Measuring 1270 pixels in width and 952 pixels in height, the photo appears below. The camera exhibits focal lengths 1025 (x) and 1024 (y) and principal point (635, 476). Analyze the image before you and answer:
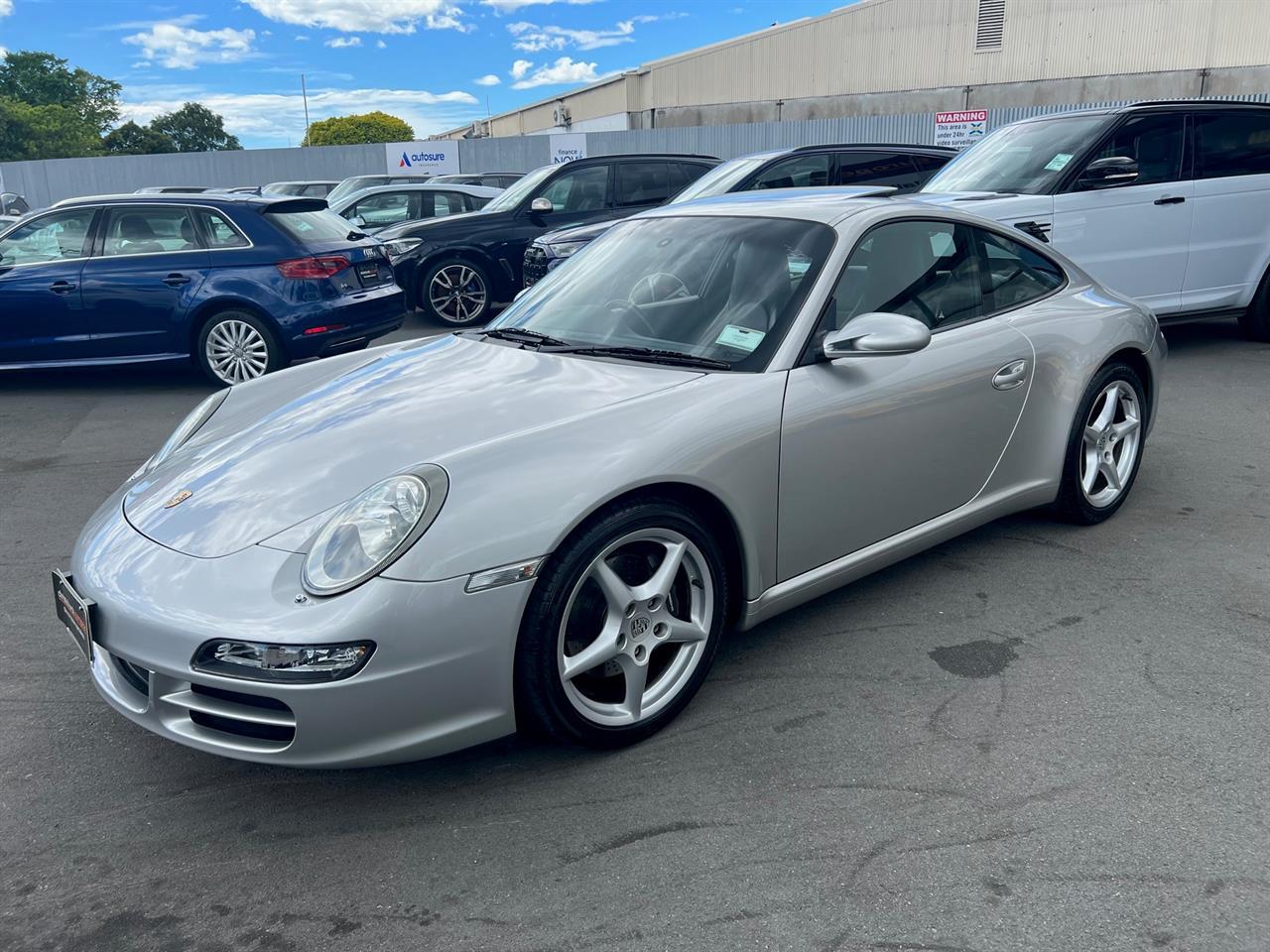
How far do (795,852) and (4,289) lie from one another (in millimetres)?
8001

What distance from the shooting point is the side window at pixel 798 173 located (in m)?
9.28

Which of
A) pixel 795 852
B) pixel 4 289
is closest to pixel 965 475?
pixel 795 852

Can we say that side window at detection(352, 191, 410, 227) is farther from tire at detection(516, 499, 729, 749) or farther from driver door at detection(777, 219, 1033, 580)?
tire at detection(516, 499, 729, 749)

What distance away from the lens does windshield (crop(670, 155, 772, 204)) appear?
914 centimetres

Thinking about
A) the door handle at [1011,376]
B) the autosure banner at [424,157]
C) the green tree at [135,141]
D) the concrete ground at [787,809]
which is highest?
the green tree at [135,141]

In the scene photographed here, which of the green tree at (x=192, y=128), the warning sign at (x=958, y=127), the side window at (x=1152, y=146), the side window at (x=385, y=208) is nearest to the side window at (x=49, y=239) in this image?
the side window at (x=385, y=208)

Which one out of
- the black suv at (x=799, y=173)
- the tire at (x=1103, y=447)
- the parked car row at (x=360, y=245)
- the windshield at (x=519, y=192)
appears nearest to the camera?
the tire at (x=1103, y=447)

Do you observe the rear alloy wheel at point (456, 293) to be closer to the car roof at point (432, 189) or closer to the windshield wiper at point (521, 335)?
the car roof at point (432, 189)

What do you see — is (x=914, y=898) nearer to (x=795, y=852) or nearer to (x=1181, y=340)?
(x=795, y=852)

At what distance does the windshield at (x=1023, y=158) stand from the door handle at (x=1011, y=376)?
3916 mm

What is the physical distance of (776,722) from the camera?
9.90 feet

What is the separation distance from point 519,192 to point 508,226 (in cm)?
70

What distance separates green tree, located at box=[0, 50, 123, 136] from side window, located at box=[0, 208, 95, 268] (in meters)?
101

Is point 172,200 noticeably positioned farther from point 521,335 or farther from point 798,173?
point 521,335
